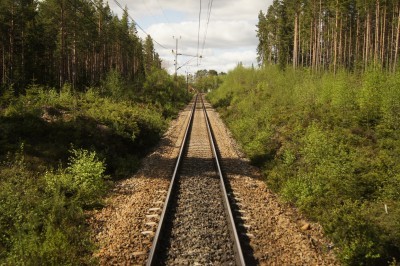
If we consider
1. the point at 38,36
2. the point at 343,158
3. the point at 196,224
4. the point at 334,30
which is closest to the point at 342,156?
the point at 343,158

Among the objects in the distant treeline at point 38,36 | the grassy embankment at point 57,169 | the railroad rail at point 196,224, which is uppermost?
the distant treeline at point 38,36

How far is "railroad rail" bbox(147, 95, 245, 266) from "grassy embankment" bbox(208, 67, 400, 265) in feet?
6.71

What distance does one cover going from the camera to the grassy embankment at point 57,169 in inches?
246

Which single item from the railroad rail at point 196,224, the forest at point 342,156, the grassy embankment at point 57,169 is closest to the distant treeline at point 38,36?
the grassy embankment at point 57,169

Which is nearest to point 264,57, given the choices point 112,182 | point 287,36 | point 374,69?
point 287,36

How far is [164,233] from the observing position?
23.4 ft

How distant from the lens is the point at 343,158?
31.8 feet

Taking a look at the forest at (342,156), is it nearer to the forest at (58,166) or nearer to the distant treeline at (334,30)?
the forest at (58,166)

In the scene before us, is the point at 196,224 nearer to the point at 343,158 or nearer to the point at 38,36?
the point at 343,158

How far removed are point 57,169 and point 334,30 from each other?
49203 mm

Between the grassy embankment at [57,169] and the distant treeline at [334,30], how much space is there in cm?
2765

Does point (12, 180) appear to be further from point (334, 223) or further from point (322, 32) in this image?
point (322, 32)

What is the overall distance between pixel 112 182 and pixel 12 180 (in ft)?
9.69

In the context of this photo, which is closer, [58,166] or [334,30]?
[58,166]
